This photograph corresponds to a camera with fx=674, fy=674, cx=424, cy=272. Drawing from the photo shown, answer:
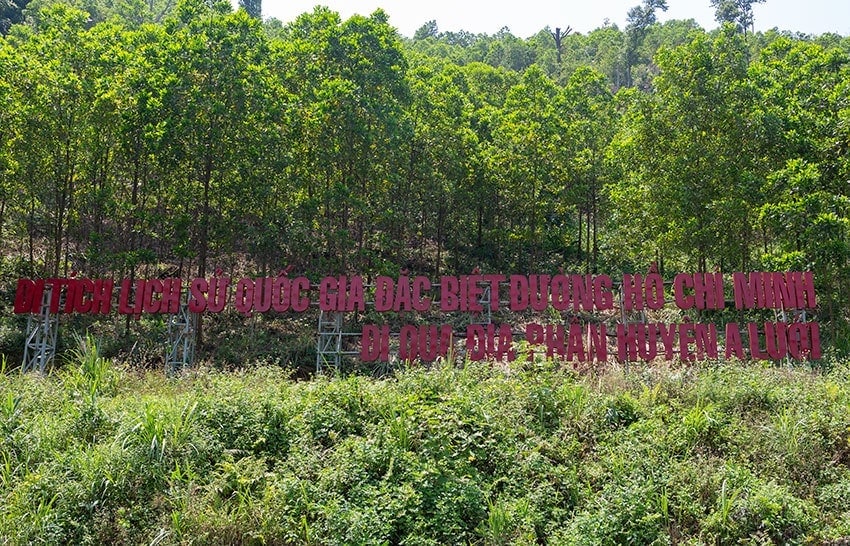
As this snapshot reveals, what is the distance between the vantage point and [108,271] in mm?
22625

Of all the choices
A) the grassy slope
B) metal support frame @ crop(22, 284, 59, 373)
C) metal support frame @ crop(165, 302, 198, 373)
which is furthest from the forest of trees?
the grassy slope

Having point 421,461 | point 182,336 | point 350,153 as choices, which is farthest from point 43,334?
→ point 421,461

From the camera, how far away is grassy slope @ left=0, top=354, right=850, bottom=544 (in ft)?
24.3

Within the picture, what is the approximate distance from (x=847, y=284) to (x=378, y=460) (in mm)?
17340

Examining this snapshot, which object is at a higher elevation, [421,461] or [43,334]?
[43,334]

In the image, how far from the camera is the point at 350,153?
2169cm

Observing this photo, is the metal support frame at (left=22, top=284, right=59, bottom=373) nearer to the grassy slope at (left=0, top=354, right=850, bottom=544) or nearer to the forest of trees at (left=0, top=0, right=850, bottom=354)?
the forest of trees at (left=0, top=0, right=850, bottom=354)

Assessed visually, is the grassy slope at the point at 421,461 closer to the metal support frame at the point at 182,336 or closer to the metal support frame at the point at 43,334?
the metal support frame at the point at 182,336

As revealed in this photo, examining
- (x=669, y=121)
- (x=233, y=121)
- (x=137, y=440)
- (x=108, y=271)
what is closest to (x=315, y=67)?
(x=233, y=121)

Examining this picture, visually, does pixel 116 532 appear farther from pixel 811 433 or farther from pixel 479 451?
pixel 811 433

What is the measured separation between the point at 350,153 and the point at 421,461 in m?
15.0

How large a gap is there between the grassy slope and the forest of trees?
33.7ft

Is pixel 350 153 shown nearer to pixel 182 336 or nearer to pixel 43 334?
pixel 182 336

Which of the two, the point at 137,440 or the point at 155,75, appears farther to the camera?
the point at 155,75
